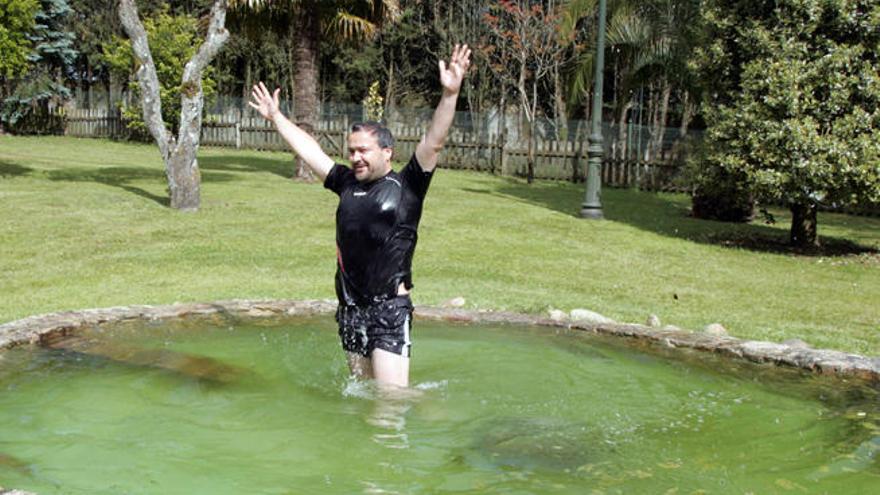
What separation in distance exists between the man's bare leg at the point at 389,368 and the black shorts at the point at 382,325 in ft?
0.10

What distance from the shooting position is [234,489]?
4.25 metres

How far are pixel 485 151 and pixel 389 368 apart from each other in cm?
2375

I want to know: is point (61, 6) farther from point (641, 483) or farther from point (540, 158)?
point (641, 483)

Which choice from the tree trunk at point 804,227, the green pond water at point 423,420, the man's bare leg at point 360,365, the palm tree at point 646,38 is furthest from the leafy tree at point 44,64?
the man's bare leg at point 360,365

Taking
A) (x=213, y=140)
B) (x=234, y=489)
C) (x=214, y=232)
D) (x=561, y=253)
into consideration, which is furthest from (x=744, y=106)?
(x=213, y=140)

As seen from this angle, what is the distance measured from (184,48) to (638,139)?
62.5ft

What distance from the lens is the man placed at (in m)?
5.14

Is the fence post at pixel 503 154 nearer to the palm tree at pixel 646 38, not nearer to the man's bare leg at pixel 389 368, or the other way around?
the palm tree at pixel 646 38

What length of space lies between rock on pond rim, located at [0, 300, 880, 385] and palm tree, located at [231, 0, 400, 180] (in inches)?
556

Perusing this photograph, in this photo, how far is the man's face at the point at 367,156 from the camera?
5066 mm

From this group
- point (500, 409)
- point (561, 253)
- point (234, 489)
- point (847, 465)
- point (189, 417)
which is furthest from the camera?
point (561, 253)

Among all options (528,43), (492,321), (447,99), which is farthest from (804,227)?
(528,43)

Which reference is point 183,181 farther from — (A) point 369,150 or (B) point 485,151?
(B) point 485,151

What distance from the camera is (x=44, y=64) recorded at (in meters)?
39.5
